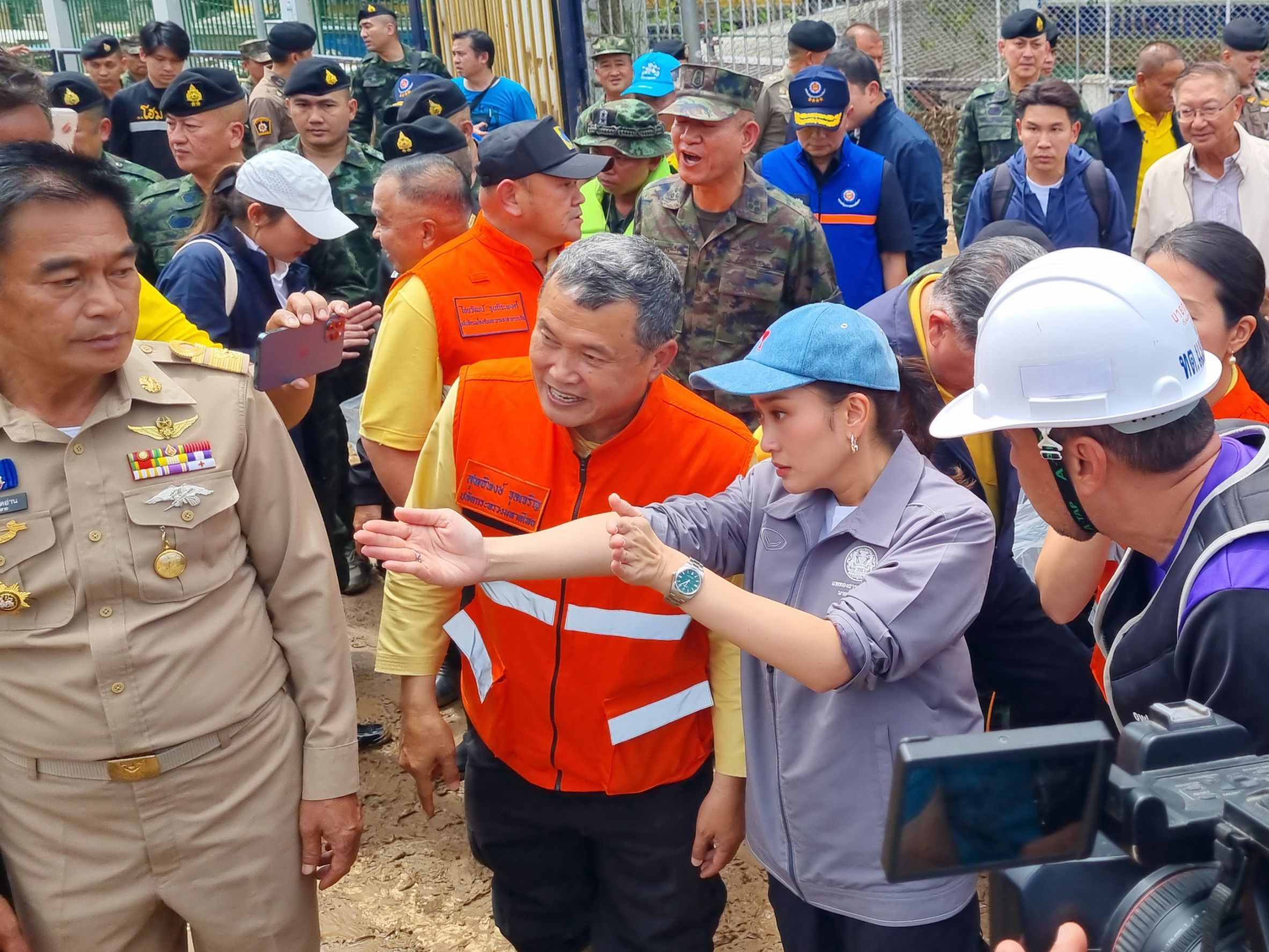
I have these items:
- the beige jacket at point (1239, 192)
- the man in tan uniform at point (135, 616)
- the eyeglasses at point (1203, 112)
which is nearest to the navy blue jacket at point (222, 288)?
the man in tan uniform at point (135, 616)

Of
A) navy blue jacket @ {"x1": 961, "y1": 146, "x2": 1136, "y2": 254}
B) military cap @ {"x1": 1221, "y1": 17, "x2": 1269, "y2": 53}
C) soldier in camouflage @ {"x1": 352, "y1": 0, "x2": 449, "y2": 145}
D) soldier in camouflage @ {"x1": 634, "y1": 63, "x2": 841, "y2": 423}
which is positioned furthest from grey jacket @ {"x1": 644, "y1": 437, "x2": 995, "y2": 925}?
soldier in camouflage @ {"x1": 352, "y1": 0, "x2": 449, "y2": 145}

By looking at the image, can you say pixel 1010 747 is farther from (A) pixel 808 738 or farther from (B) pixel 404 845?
(B) pixel 404 845

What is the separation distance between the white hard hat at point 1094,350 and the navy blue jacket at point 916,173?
4282mm

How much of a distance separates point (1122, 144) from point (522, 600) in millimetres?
5713

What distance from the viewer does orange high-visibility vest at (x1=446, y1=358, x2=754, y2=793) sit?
95.7 inches

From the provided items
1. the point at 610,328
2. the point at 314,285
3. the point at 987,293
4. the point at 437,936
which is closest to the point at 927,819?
the point at 610,328

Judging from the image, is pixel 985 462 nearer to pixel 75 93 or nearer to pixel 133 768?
pixel 133 768

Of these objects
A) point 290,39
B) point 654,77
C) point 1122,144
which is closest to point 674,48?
point 654,77

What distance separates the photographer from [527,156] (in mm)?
3568

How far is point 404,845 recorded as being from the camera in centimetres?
388

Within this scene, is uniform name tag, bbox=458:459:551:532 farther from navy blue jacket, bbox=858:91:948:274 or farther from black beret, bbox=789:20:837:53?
black beret, bbox=789:20:837:53

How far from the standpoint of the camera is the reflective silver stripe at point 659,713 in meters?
2.47

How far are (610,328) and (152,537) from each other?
0.91 metres

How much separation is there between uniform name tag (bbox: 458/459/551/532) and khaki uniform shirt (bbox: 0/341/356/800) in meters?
0.36
